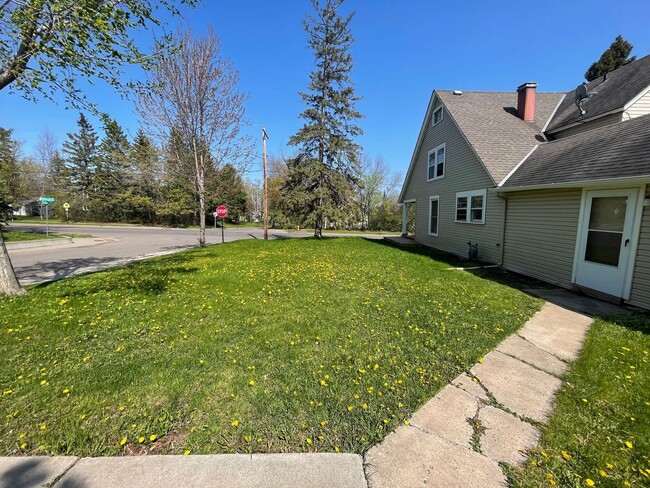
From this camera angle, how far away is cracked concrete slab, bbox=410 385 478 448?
2182 millimetres

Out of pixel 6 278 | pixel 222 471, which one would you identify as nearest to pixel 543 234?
pixel 222 471

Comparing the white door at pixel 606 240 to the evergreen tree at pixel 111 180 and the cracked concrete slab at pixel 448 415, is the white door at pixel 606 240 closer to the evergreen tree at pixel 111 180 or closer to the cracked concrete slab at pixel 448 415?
the cracked concrete slab at pixel 448 415

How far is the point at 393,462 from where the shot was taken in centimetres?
192

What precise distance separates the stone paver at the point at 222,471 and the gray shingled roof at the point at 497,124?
9376mm

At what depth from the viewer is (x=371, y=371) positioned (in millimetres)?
2975

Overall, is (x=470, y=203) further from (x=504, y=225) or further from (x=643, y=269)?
(x=643, y=269)

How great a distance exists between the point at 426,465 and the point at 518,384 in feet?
5.28

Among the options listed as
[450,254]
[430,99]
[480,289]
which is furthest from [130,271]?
[430,99]

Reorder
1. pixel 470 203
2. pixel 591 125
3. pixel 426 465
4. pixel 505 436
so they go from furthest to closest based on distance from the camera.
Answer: pixel 470 203, pixel 591 125, pixel 505 436, pixel 426 465

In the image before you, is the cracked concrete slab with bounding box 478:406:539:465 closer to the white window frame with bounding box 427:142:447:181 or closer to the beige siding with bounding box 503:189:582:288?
the beige siding with bounding box 503:189:582:288

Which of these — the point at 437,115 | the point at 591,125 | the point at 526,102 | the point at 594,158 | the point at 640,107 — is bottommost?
the point at 594,158

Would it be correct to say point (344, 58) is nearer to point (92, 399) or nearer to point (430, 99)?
point (430, 99)

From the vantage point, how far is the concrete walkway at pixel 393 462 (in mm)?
1756

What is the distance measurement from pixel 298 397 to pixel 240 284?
4191 millimetres
